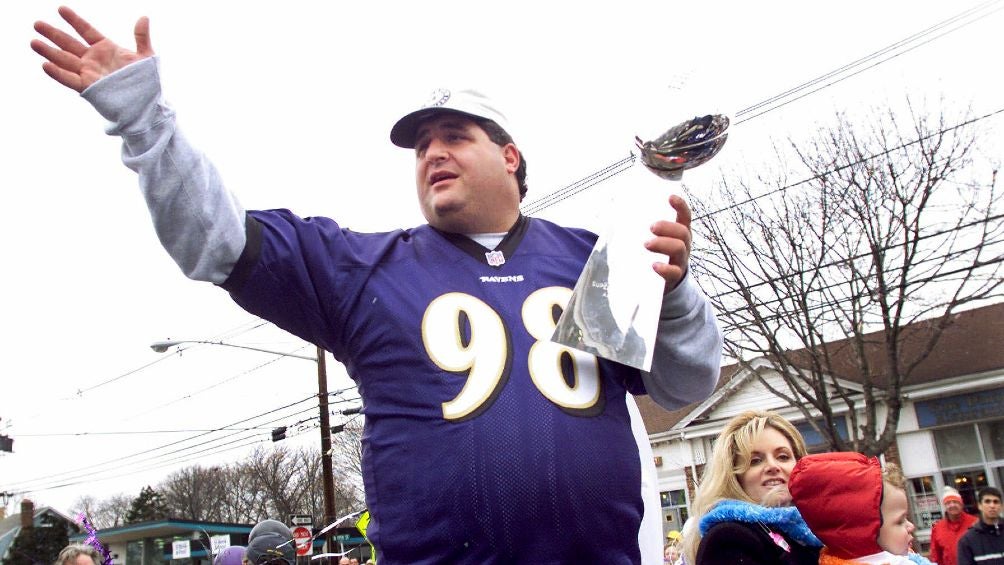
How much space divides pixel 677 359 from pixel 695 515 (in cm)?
175

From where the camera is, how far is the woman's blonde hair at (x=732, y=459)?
3516 millimetres

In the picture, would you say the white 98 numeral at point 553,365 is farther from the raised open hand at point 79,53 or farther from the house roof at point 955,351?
the house roof at point 955,351

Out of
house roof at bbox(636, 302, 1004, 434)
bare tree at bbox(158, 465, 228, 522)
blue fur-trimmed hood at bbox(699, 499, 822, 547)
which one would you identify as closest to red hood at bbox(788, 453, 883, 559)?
blue fur-trimmed hood at bbox(699, 499, 822, 547)

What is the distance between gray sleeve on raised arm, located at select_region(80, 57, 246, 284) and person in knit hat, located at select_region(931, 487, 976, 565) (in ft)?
31.2

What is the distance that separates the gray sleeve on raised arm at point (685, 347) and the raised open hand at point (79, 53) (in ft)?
→ 4.22

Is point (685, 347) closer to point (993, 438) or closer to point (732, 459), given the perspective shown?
point (732, 459)

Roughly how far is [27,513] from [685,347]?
51.1m

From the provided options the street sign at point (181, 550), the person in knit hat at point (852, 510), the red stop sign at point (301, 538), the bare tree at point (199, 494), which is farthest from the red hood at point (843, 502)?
the bare tree at point (199, 494)

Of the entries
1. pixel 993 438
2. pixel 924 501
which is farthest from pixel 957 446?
pixel 924 501

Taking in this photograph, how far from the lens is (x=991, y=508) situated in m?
8.18

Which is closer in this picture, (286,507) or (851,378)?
(851,378)

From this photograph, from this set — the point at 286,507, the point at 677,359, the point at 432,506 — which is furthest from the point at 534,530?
the point at 286,507

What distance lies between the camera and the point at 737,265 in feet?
51.6

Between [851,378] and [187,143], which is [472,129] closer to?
[187,143]
